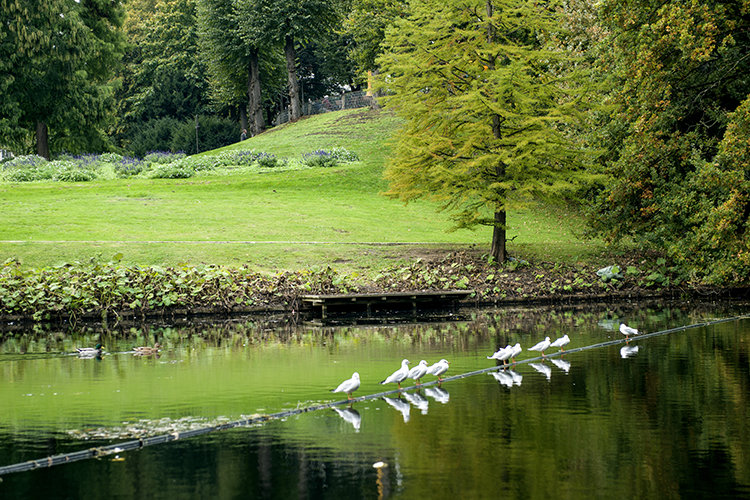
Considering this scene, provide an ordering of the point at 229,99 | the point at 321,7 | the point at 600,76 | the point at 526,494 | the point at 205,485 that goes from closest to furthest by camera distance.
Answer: the point at 526,494, the point at 205,485, the point at 600,76, the point at 321,7, the point at 229,99

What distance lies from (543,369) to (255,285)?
13227 millimetres

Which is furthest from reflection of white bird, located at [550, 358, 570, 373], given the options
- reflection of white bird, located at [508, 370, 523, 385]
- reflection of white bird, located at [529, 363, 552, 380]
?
reflection of white bird, located at [508, 370, 523, 385]

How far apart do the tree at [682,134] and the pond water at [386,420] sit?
6.10m

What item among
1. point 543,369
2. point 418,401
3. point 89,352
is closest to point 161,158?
point 89,352

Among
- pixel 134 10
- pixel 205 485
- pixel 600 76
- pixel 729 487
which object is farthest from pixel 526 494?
pixel 134 10

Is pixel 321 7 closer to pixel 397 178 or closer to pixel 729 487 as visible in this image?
pixel 397 178

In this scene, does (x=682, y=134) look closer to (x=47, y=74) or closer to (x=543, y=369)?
(x=543, y=369)

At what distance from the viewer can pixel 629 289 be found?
29578 millimetres

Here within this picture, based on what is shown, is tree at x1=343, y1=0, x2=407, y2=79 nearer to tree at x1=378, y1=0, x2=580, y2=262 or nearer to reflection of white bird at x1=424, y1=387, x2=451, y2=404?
tree at x1=378, y1=0, x2=580, y2=262

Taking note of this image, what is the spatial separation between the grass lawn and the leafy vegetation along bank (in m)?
2.26

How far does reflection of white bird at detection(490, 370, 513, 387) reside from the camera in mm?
14134

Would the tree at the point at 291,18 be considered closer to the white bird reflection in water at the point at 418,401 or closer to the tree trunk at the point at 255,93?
the tree trunk at the point at 255,93

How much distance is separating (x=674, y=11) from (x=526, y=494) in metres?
20.2

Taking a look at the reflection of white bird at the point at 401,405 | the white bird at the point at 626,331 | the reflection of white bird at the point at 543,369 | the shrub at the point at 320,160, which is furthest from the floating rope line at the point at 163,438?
the shrub at the point at 320,160
